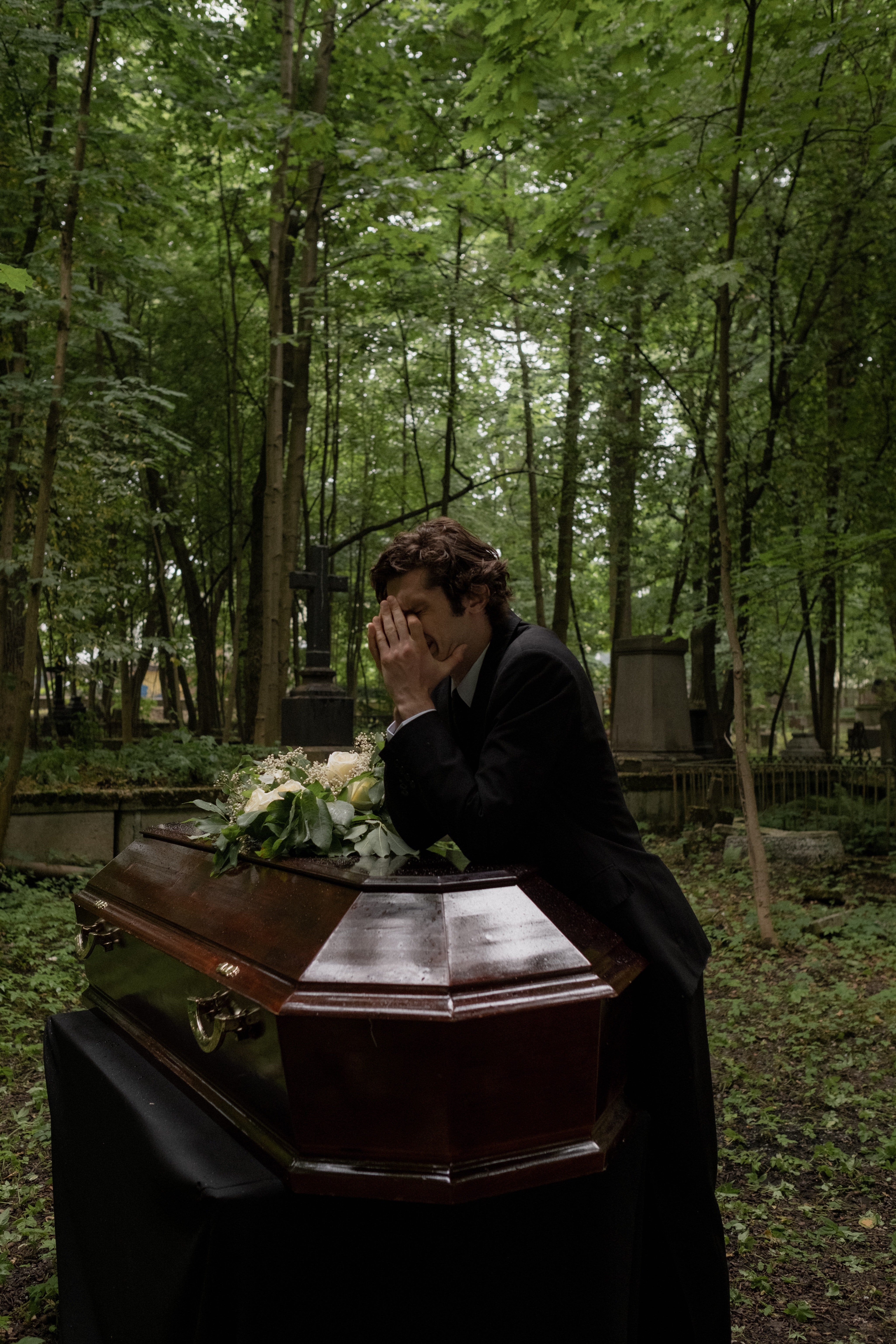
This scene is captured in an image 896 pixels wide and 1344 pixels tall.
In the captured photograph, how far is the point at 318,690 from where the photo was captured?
29.7ft

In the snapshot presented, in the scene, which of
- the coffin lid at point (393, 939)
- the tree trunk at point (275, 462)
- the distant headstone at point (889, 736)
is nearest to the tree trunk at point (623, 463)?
the distant headstone at point (889, 736)

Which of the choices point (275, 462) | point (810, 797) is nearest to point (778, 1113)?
point (275, 462)

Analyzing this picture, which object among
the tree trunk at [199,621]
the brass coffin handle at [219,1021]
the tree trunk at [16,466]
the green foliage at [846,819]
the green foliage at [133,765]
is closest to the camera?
the brass coffin handle at [219,1021]

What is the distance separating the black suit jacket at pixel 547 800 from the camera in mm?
1613

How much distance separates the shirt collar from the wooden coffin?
0.41 meters

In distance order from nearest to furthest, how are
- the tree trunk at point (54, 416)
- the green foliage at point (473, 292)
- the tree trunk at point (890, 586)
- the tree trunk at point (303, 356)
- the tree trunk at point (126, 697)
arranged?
→ the tree trunk at point (54, 416) < the green foliage at point (473, 292) < the tree trunk at point (303, 356) < the tree trunk at point (890, 586) < the tree trunk at point (126, 697)

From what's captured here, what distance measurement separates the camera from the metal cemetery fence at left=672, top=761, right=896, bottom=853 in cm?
921

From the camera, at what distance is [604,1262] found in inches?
57.2

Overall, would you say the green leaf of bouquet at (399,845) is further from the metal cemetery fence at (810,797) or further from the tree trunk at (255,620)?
the tree trunk at (255,620)

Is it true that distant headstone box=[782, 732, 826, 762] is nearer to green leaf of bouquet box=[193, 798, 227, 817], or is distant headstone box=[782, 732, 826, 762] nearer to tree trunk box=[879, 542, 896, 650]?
tree trunk box=[879, 542, 896, 650]

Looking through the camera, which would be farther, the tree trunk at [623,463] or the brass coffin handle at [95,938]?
the tree trunk at [623,463]

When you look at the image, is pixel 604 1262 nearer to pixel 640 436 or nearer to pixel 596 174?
pixel 596 174

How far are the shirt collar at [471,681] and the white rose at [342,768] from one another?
0.30 m

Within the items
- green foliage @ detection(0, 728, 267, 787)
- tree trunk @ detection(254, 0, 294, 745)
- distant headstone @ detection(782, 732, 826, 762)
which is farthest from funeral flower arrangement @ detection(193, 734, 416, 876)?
distant headstone @ detection(782, 732, 826, 762)
